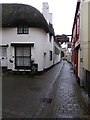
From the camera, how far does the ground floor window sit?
24203 millimetres

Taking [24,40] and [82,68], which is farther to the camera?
[24,40]

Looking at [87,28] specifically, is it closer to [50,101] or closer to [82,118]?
[50,101]

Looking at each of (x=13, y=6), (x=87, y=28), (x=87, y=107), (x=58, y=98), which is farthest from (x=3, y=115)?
(x=13, y=6)

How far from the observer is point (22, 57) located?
24.3 m

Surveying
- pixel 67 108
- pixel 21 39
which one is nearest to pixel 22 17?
pixel 21 39

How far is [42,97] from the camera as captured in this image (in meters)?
11.5

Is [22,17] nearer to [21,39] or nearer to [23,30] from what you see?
[23,30]

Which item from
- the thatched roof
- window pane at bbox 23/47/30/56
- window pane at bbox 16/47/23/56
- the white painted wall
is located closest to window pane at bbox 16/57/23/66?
window pane at bbox 16/47/23/56

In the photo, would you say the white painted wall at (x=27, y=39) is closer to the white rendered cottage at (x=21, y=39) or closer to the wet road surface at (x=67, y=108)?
the white rendered cottage at (x=21, y=39)

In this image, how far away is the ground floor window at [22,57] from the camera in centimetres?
2420

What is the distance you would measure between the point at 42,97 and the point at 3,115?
371 cm

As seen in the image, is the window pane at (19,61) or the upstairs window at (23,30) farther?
the window pane at (19,61)

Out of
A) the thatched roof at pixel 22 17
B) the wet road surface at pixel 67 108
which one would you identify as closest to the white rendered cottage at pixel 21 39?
the thatched roof at pixel 22 17

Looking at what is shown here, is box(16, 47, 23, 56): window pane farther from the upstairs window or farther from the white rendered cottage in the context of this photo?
the upstairs window
